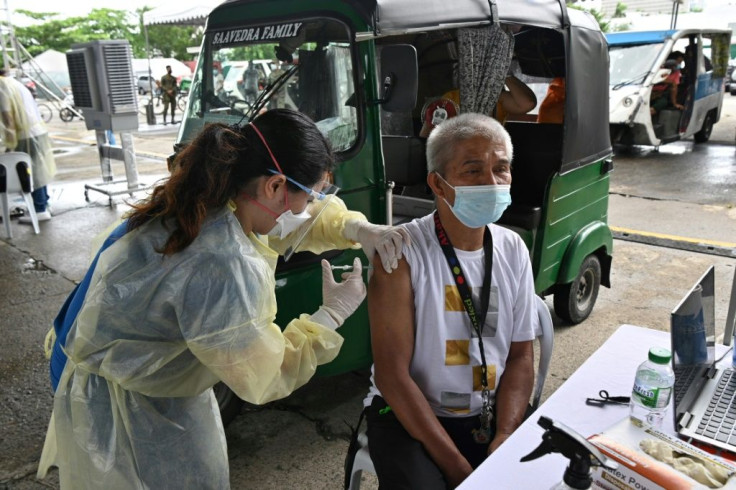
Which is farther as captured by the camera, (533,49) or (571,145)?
(533,49)

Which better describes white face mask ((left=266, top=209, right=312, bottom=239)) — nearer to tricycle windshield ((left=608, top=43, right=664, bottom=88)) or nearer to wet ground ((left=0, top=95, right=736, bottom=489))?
wet ground ((left=0, top=95, right=736, bottom=489))

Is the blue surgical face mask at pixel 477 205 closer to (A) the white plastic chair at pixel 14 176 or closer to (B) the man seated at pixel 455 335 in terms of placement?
(B) the man seated at pixel 455 335

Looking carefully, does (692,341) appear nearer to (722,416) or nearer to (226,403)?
(722,416)

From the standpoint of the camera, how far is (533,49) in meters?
3.98

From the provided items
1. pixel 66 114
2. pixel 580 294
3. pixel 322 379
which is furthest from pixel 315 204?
pixel 66 114

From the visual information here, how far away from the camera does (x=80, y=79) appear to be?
267 inches

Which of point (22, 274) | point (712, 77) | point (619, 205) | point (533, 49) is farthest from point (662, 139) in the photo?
point (22, 274)

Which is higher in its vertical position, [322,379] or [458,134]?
[458,134]

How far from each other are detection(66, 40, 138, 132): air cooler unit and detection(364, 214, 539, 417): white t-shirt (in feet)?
18.8

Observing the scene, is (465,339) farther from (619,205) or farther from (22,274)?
(619,205)

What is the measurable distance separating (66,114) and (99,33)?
22291mm

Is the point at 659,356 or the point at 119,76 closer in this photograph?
the point at 659,356

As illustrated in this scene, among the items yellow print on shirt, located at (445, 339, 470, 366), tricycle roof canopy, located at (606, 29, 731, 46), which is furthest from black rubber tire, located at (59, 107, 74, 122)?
yellow print on shirt, located at (445, 339, 470, 366)

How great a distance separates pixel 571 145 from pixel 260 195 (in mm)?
2440
